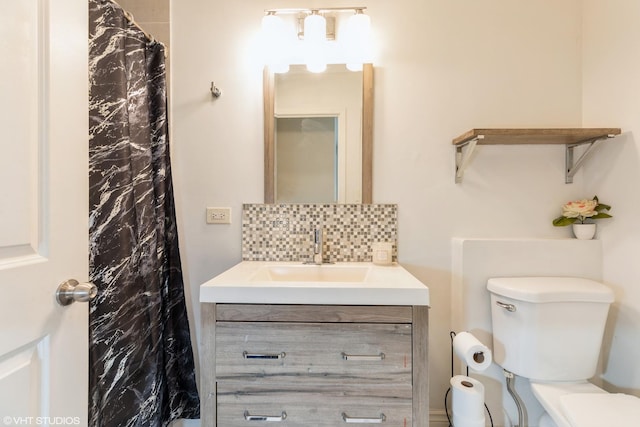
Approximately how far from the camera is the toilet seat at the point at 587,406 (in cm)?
102

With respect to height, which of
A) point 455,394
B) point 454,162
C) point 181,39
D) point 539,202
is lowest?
point 455,394

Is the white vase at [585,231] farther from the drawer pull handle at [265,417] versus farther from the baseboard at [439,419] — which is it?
the drawer pull handle at [265,417]

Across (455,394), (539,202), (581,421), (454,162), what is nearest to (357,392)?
(455,394)

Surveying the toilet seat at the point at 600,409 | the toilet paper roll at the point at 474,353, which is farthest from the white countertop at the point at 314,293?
the toilet seat at the point at 600,409

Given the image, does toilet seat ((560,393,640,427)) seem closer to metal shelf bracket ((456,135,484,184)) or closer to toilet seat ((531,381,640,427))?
toilet seat ((531,381,640,427))

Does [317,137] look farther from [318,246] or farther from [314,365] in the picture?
[314,365]

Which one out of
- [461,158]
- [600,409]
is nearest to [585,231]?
[461,158]

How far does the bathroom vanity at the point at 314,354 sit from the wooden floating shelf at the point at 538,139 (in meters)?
0.76

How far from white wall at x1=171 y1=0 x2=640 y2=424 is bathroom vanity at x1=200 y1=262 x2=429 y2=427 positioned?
57 cm

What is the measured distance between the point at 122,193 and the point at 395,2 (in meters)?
1.57

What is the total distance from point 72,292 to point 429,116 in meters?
1.59

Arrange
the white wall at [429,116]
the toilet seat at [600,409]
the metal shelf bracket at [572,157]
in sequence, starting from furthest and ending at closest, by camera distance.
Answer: the white wall at [429,116]
the metal shelf bracket at [572,157]
the toilet seat at [600,409]

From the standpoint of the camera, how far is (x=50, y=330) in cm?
67

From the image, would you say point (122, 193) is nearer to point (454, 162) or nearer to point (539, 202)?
point (454, 162)
